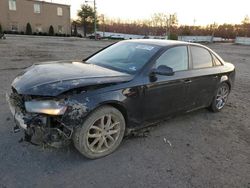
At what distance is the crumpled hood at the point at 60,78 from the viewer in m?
2.77

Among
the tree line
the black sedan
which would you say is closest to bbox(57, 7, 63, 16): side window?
the tree line

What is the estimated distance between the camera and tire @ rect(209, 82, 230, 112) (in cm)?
501

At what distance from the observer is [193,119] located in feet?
15.4

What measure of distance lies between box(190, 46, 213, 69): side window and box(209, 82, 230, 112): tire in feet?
2.22

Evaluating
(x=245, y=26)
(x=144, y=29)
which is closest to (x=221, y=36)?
(x=245, y=26)

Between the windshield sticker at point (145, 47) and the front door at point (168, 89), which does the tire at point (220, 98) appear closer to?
the front door at point (168, 89)

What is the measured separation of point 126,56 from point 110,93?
3.75 feet

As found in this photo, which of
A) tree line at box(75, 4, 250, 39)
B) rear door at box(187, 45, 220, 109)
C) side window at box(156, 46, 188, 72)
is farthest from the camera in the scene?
tree line at box(75, 4, 250, 39)

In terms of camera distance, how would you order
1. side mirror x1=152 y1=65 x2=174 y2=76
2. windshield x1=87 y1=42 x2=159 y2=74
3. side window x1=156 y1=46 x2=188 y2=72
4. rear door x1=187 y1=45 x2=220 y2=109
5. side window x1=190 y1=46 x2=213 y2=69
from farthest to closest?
side window x1=190 y1=46 x2=213 y2=69 < rear door x1=187 y1=45 x2=220 y2=109 < side window x1=156 y1=46 x2=188 y2=72 < windshield x1=87 y1=42 x2=159 y2=74 < side mirror x1=152 y1=65 x2=174 y2=76

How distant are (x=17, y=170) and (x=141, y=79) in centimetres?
198

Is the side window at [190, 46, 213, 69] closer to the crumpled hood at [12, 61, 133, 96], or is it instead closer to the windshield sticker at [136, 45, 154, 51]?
the windshield sticker at [136, 45, 154, 51]

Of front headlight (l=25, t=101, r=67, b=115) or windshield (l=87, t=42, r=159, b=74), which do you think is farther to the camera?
windshield (l=87, t=42, r=159, b=74)

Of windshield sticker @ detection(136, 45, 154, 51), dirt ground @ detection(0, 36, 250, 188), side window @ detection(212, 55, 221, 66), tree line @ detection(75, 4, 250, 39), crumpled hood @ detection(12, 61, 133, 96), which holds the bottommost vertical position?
dirt ground @ detection(0, 36, 250, 188)

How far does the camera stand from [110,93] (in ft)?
9.91
